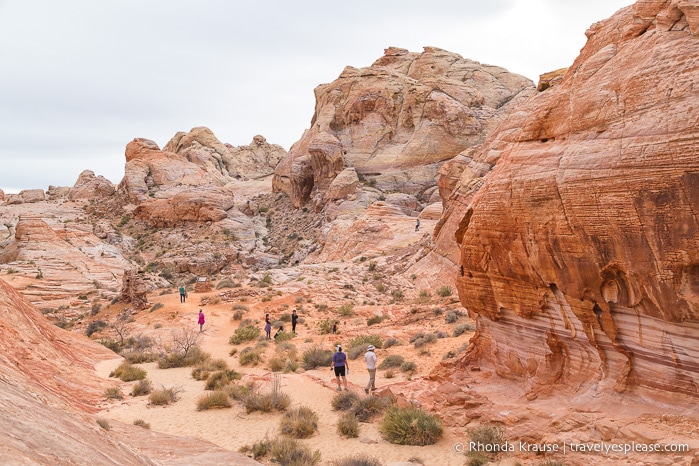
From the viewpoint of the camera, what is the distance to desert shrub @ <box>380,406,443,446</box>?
9.42 m

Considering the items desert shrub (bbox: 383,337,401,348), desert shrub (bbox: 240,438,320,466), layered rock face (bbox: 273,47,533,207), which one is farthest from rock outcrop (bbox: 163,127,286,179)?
desert shrub (bbox: 240,438,320,466)

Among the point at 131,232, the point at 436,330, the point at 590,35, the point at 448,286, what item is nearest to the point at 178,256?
the point at 131,232

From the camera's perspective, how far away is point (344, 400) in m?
12.3

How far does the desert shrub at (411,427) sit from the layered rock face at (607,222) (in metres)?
2.08

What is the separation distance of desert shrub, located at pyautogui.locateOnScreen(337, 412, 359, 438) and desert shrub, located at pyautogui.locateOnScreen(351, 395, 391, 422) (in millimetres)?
415

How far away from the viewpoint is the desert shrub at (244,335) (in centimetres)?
2075

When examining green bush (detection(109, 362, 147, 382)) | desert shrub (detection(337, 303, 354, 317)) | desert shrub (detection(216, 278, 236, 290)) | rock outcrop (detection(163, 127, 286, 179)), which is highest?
rock outcrop (detection(163, 127, 286, 179))

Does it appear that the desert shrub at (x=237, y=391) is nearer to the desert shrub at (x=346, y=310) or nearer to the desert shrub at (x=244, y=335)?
the desert shrub at (x=244, y=335)

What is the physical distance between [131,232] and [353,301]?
3521 centimetres

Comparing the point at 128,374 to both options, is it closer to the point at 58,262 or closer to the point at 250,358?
the point at 250,358

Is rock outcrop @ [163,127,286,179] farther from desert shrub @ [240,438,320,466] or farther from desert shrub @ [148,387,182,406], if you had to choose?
desert shrub @ [240,438,320,466]

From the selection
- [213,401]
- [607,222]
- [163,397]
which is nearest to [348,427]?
[213,401]

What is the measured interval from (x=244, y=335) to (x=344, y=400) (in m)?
9.89

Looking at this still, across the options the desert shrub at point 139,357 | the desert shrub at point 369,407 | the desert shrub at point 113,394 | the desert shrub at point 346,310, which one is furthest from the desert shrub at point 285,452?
the desert shrub at point 346,310
